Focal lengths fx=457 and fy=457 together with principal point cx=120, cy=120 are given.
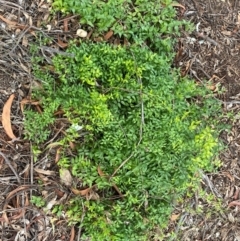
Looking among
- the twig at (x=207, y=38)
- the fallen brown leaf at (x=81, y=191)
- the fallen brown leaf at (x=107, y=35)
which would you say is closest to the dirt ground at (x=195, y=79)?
the twig at (x=207, y=38)

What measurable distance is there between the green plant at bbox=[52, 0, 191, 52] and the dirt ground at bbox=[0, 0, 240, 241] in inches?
5.8

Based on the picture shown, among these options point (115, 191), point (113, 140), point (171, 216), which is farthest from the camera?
point (171, 216)

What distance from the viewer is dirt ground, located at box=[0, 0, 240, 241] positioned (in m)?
2.88

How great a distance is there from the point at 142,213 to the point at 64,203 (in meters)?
0.51

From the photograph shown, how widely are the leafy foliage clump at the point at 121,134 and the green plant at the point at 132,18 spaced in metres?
0.15

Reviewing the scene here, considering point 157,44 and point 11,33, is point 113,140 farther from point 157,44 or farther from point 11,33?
point 11,33

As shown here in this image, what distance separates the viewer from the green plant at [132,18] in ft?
9.50

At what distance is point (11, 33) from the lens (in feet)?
9.53

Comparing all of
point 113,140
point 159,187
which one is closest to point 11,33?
point 113,140

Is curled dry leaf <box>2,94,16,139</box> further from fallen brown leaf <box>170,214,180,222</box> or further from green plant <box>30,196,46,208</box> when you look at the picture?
fallen brown leaf <box>170,214,180,222</box>

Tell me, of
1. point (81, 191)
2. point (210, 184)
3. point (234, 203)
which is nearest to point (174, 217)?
point (210, 184)

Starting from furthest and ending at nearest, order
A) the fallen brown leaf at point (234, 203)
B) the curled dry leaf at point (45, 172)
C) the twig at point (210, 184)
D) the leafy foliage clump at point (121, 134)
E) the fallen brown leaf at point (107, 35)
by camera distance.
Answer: the fallen brown leaf at point (234, 203) < the twig at point (210, 184) < the fallen brown leaf at point (107, 35) < the curled dry leaf at point (45, 172) < the leafy foliage clump at point (121, 134)

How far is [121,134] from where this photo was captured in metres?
2.81

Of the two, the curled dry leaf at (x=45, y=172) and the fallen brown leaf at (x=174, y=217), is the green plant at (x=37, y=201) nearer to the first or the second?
the curled dry leaf at (x=45, y=172)
